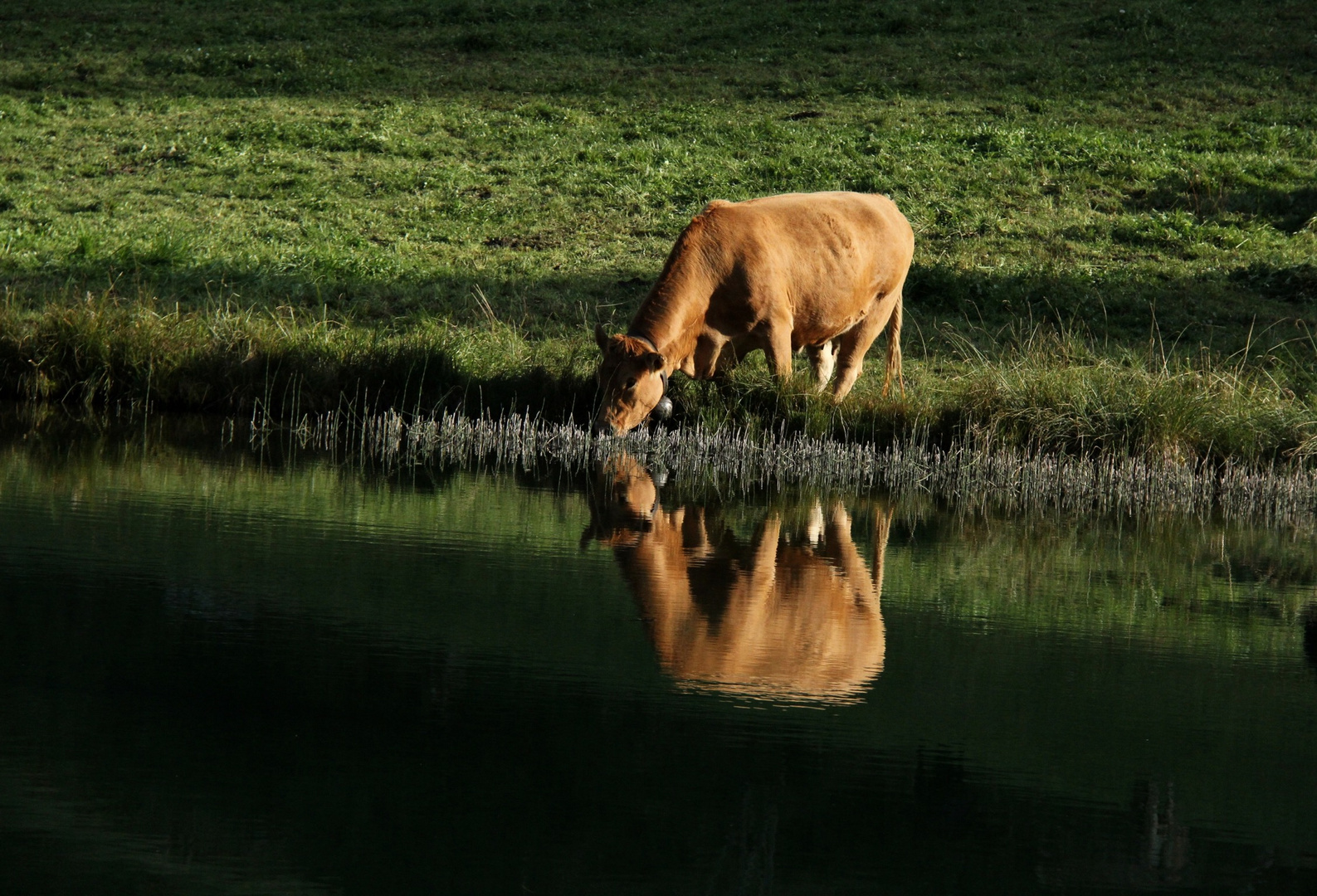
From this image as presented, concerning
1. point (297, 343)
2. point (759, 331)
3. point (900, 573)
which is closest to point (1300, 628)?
point (900, 573)

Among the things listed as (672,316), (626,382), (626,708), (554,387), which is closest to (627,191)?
(554,387)

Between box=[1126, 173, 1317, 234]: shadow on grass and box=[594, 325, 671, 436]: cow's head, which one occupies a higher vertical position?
box=[1126, 173, 1317, 234]: shadow on grass

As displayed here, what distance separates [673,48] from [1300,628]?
86.6 ft

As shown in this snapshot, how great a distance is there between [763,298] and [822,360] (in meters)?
2.14

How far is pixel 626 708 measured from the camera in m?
5.37

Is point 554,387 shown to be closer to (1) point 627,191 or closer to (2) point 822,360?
(2) point 822,360

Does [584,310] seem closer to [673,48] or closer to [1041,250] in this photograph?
[1041,250]

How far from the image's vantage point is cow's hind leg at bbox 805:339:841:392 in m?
14.8

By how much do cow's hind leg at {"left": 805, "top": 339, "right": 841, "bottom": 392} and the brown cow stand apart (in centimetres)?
2

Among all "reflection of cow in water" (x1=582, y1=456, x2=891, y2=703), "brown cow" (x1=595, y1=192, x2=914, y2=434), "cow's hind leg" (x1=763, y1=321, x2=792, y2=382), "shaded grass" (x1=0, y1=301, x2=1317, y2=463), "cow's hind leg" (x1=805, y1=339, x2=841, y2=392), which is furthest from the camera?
"cow's hind leg" (x1=805, y1=339, x2=841, y2=392)

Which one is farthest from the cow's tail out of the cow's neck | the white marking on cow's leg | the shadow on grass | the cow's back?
the shadow on grass

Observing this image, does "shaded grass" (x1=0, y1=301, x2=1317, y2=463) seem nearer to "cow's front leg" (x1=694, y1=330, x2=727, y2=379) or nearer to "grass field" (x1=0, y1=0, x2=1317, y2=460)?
"grass field" (x1=0, y1=0, x2=1317, y2=460)

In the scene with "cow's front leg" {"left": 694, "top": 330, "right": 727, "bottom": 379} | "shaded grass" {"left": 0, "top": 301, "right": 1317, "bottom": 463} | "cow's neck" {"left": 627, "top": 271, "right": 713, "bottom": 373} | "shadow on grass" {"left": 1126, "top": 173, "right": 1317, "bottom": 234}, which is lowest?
"shaded grass" {"left": 0, "top": 301, "right": 1317, "bottom": 463}

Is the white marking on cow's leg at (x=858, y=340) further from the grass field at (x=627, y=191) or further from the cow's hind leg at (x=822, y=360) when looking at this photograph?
the grass field at (x=627, y=191)
